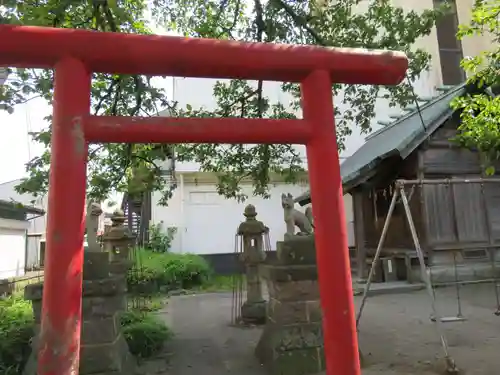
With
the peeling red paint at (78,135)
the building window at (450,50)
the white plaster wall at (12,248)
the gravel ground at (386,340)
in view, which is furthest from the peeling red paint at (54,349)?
the building window at (450,50)

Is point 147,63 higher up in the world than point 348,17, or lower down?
lower down

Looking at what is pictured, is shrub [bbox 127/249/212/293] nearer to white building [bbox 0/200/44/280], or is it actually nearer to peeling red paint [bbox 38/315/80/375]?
white building [bbox 0/200/44/280]

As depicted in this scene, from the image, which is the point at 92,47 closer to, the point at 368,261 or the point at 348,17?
the point at 348,17

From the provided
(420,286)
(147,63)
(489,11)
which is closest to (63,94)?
(147,63)

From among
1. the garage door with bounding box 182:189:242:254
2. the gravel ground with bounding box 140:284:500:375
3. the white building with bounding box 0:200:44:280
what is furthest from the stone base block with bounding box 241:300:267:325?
the white building with bounding box 0:200:44:280

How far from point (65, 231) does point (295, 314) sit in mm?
3111

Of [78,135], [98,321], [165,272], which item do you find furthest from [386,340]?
[165,272]

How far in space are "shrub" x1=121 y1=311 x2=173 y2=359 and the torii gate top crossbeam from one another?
3768 mm

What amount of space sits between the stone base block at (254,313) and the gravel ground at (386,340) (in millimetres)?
364

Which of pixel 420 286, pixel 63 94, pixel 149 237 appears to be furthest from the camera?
pixel 149 237

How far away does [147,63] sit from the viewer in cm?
230

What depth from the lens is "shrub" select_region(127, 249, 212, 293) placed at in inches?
397

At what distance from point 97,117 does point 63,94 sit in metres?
0.20

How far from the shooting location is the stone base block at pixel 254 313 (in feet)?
23.4
